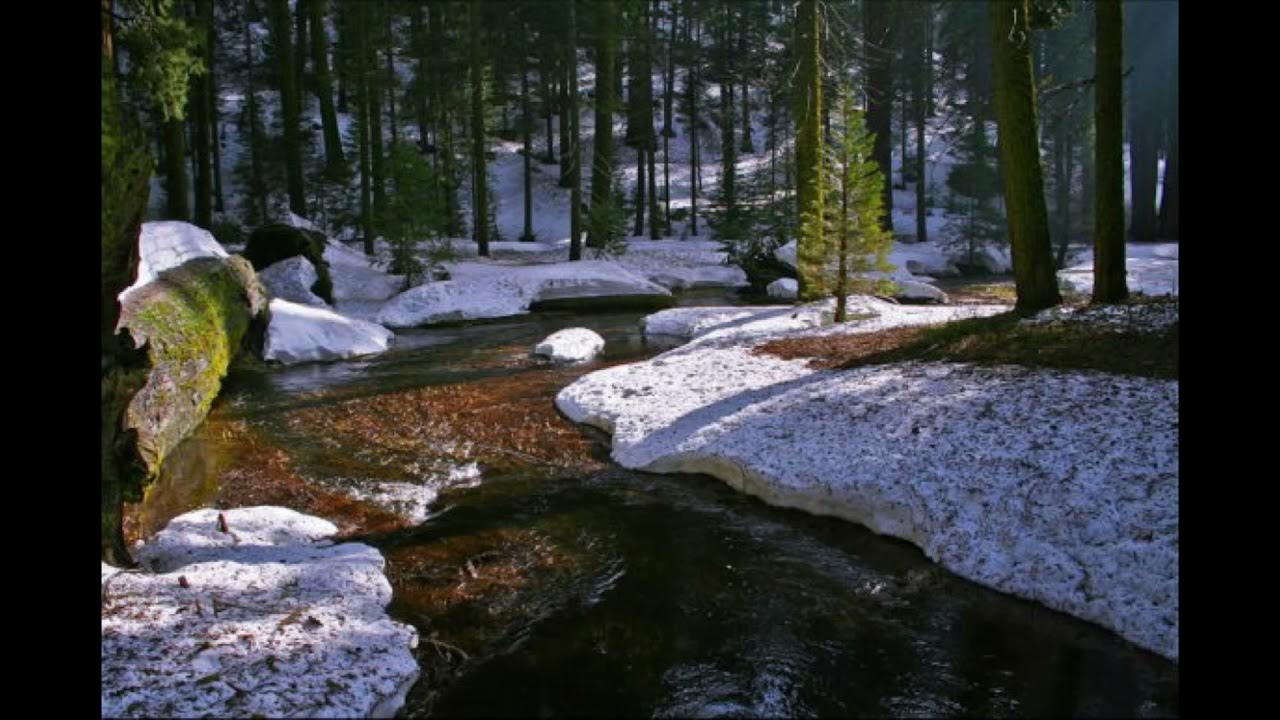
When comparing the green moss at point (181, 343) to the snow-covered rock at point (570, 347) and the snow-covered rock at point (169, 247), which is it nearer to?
the snow-covered rock at point (169, 247)

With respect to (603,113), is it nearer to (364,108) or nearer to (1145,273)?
(364,108)

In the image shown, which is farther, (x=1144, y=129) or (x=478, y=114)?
(x=1144, y=129)

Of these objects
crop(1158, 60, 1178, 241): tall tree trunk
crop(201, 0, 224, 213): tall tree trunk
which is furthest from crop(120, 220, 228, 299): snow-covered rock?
crop(1158, 60, 1178, 241): tall tree trunk

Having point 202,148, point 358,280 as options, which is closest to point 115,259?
point 358,280

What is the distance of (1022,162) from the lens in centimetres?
1086

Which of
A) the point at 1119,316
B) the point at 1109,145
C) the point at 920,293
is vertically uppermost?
the point at 1109,145

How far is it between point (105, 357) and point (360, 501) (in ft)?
→ 10.9

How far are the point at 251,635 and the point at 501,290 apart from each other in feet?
60.1

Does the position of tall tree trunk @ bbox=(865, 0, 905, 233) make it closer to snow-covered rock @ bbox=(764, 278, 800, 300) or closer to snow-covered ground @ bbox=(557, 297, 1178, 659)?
snow-covered rock @ bbox=(764, 278, 800, 300)

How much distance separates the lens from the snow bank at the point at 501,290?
21109mm

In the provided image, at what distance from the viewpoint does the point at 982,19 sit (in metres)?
42.5

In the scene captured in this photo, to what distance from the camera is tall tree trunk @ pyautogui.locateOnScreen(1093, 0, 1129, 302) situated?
33.3 feet

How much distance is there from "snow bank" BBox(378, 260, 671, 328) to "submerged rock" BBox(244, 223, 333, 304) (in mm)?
1801
